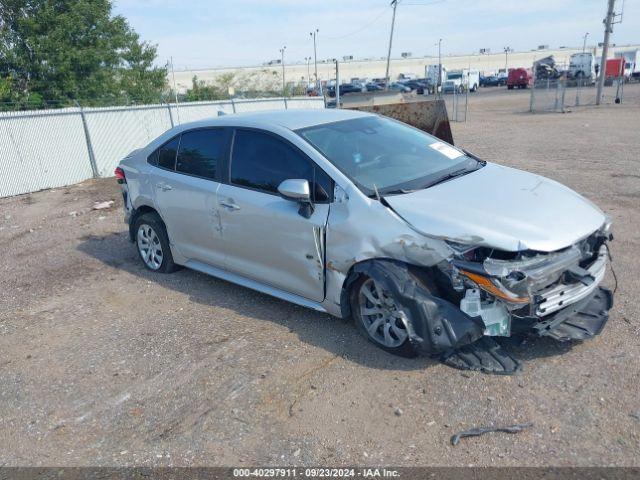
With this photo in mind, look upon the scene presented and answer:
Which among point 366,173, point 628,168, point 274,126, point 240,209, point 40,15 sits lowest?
point 628,168

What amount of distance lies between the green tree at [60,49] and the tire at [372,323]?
55.5ft

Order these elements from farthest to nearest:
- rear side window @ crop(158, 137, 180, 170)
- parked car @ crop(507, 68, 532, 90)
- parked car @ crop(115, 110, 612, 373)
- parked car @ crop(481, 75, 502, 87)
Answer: parked car @ crop(481, 75, 502, 87) < parked car @ crop(507, 68, 532, 90) < rear side window @ crop(158, 137, 180, 170) < parked car @ crop(115, 110, 612, 373)

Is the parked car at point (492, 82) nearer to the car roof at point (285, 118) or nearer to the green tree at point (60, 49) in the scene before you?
the green tree at point (60, 49)

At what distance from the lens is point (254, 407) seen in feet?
11.9

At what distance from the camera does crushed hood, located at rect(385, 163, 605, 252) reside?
3.59 meters

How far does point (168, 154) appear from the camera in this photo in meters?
5.82

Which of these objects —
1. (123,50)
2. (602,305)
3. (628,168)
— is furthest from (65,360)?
(123,50)

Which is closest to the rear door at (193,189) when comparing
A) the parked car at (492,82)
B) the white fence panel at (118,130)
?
the white fence panel at (118,130)

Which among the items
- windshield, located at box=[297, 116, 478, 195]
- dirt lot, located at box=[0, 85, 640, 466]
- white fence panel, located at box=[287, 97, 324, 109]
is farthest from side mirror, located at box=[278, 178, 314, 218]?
white fence panel, located at box=[287, 97, 324, 109]

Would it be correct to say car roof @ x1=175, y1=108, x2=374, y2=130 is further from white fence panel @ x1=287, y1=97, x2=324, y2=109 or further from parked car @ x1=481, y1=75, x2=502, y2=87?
parked car @ x1=481, y1=75, x2=502, y2=87

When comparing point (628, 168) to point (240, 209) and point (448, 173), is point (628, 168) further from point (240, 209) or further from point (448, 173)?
point (240, 209)

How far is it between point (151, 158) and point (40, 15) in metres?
17.7

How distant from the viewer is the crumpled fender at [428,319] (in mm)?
3635

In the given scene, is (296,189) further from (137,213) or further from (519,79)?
(519,79)
